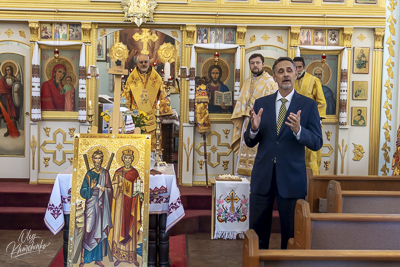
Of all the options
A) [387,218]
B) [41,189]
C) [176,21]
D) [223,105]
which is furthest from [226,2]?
[387,218]

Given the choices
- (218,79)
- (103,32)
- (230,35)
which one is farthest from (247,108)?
(103,32)

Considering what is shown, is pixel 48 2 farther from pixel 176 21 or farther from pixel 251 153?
pixel 251 153

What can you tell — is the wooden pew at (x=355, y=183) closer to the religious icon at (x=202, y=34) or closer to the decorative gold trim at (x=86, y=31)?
the religious icon at (x=202, y=34)

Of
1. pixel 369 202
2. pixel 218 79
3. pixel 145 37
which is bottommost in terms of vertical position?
pixel 369 202

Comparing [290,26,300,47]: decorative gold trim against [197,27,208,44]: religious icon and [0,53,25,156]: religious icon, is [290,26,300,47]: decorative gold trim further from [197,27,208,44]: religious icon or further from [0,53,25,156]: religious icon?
[0,53,25,156]: religious icon

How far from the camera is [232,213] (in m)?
6.21

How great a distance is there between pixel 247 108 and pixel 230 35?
1.70 m

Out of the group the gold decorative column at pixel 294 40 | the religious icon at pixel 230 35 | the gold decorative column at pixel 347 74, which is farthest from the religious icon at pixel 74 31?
the gold decorative column at pixel 347 74

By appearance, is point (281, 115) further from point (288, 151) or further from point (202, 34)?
point (202, 34)

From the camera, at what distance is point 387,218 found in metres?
2.88

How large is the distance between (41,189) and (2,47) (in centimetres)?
264

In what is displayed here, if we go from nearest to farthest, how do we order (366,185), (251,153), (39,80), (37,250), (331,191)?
(331,191), (366,185), (37,250), (251,153), (39,80)

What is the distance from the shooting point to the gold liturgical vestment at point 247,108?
7277mm

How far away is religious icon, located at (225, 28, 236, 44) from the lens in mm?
8523
